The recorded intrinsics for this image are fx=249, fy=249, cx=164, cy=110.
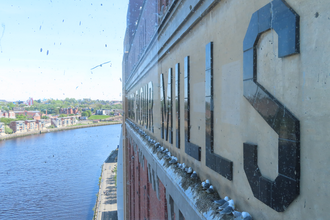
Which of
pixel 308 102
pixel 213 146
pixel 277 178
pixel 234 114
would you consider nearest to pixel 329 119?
pixel 308 102

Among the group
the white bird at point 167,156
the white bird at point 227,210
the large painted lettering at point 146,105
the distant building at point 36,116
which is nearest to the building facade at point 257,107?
the white bird at point 227,210

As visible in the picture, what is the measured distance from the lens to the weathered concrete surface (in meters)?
29.0

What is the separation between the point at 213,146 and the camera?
12.5 ft

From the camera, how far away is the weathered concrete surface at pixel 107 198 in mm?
29025

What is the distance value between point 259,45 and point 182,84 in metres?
2.99

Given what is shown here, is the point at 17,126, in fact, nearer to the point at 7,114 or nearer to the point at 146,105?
the point at 7,114

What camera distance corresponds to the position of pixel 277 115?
7.66 ft

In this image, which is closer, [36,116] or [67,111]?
[36,116]

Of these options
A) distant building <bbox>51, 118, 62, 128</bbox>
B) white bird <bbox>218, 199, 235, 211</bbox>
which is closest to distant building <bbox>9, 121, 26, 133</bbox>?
distant building <bbox>51, 118, 62, 128</bbox>

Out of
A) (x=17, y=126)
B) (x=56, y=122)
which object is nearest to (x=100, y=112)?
(x=56, y=122)

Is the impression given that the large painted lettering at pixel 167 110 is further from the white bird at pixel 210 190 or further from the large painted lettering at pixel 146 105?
the white bird at pixel 210 190

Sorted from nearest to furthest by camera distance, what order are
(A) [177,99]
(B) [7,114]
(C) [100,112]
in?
(A) [177,99]
(B) [7,114]
(C) [100,112]

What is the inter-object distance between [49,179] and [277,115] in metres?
53.8

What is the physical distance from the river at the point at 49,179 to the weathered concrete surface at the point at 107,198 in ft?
9.02
